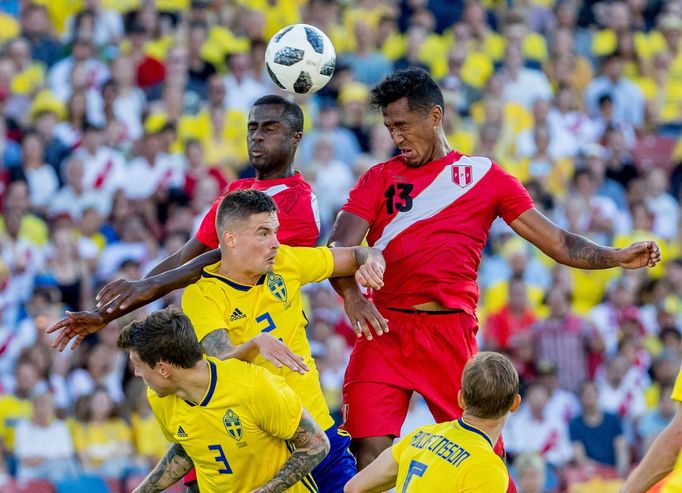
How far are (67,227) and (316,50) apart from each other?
20.8ft

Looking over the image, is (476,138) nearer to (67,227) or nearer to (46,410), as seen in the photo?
(67,227)

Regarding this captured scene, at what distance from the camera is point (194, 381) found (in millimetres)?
7066

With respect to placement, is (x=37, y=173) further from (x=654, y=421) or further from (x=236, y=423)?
(x=236, y=423)

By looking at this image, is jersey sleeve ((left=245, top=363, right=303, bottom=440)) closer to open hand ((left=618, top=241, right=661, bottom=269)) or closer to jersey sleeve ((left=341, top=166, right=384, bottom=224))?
jersey sleeve ((left=341, top=166, right=384, bottom=224))

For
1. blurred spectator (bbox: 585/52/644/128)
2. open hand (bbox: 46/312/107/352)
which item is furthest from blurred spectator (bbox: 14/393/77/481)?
blurred spectator (bbox: 585/52/644/128)

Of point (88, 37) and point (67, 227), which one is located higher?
point (88, 37)

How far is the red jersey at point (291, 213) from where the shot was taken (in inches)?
326

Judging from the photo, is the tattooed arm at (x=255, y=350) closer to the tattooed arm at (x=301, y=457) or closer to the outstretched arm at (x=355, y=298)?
the tattooed arm at (x=301, y=457)

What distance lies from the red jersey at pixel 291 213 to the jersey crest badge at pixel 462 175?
2.86 ft

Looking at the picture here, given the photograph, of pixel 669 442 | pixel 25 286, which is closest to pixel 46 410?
pixel 25 286

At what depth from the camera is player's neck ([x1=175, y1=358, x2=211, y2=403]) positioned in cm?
704

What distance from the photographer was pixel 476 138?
17.6 metres

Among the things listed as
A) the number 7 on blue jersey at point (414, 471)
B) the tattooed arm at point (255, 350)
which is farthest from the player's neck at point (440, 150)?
the number 7 on blue jersey at point (414, 471)

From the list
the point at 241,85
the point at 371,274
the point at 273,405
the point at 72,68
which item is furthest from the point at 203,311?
the point at 241,85
